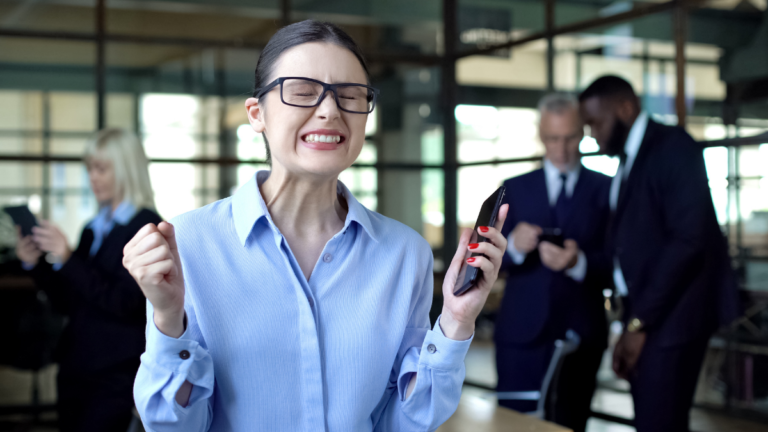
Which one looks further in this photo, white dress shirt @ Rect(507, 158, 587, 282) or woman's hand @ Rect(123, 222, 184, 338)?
white dress shirt @ Rect(507, 158, 587, 282)

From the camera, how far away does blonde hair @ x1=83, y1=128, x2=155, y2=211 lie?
3098 millimetres

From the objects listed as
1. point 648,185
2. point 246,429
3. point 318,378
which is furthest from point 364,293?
point 648,185

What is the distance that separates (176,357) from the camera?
1192mm

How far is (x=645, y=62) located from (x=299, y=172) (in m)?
3.18

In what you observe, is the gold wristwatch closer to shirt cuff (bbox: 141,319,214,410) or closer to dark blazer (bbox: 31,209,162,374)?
dark blazer (bbox: 31,209,162,374)

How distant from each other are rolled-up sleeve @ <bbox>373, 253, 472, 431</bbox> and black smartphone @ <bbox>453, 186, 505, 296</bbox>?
0.36ft

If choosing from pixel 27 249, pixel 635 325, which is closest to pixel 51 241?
pixel 27 249

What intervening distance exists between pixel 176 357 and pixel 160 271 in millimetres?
170

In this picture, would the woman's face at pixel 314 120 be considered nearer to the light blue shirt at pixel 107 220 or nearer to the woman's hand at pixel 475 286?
the woman's hand at pixel 475 286

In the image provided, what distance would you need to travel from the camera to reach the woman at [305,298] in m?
1.31

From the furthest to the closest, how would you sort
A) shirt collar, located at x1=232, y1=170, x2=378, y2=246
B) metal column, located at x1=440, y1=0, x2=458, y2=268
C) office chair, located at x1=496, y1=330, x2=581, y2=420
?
1. metal column, located at x1=440, y1=0, x2=458, y2=268
2. office chair, located at x1=496, y1=330, x2=581, y2=420
3. shirt collar, located at x1=232, y1=170, x2=378, y2=246

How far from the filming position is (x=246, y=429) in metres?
1.32

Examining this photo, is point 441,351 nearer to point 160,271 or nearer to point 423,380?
point 423,380

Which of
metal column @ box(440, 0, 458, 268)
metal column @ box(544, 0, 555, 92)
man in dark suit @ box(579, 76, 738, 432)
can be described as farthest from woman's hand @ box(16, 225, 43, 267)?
metal column @ box(544, 0, 555, 92)
